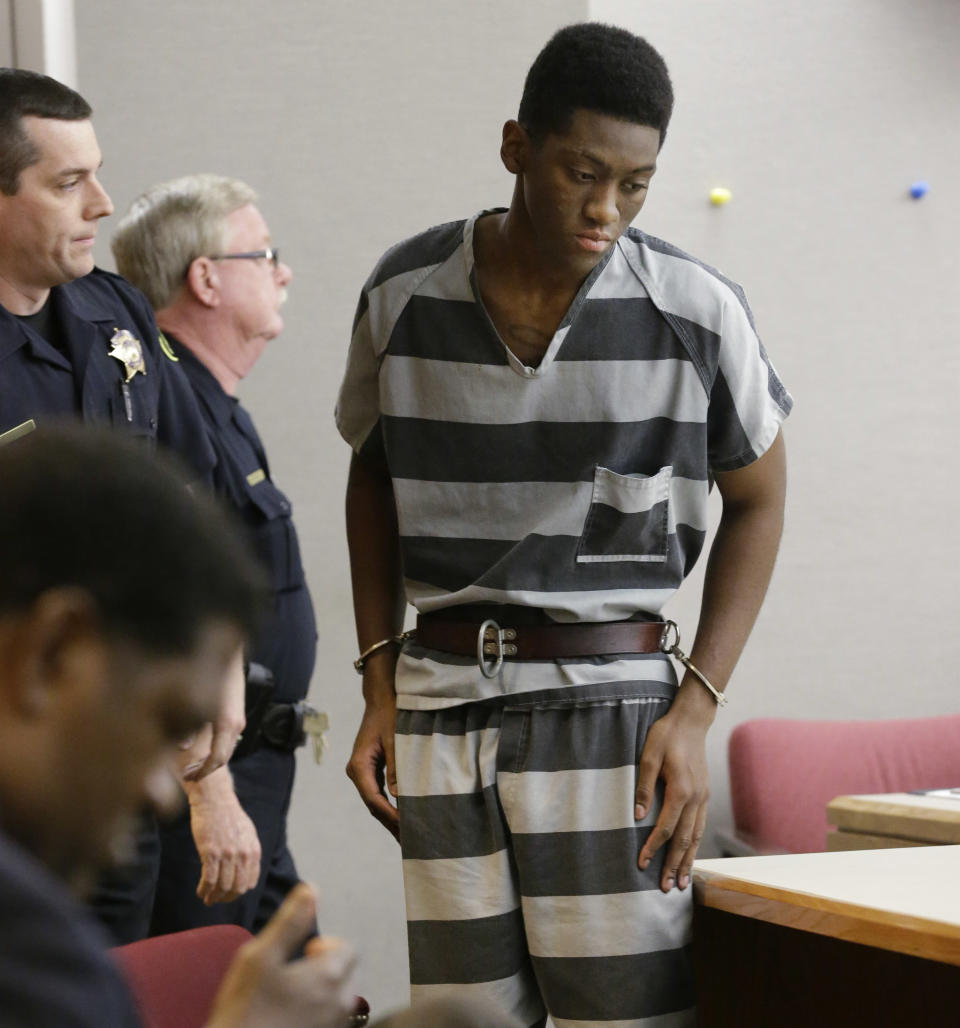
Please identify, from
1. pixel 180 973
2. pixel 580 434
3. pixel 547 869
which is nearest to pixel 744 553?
pixel 580 434

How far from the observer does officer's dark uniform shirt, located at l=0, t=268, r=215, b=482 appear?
1770 mm

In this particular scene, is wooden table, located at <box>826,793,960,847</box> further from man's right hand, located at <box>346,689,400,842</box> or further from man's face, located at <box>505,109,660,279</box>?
man's face, located at <box>505,109,660,279</box>

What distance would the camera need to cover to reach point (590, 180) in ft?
4.46

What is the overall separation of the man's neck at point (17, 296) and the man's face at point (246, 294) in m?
0.95

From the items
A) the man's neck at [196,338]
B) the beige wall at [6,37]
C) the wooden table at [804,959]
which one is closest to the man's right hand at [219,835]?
the wooden table at [804,959]

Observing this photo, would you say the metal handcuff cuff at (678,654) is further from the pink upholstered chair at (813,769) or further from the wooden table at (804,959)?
the pink upholstered chair at (813,769)

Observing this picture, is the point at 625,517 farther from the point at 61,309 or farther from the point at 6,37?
the point at 6,37

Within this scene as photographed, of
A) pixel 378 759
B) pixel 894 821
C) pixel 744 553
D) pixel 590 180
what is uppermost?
pixel 590 180

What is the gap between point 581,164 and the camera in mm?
1357

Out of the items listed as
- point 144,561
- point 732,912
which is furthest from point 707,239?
point 144,561

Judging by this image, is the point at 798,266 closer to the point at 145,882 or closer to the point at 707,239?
the point at 707,239

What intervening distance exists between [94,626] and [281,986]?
0.69 feet

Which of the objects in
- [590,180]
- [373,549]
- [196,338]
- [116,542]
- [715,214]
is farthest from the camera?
[715,214]

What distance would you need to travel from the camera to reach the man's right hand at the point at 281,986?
654 millimetres
